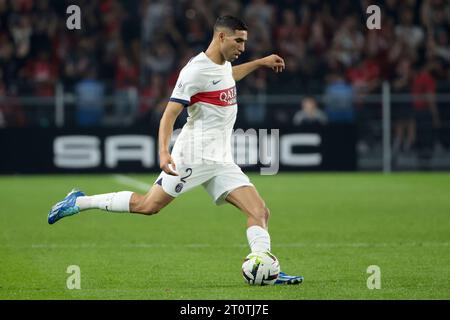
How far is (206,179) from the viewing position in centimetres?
934

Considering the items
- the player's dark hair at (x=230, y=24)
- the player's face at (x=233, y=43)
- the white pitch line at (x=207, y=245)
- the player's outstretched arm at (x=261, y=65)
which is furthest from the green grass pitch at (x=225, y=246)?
the player's dark hair at (x=230, y=24)

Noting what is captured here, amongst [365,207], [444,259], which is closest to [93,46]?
[365,207]

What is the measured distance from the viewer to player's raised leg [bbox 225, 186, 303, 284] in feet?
29.6

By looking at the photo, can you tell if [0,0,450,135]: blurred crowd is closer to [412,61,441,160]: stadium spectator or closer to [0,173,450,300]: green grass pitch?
[412,61,441,160]: stadium spectator

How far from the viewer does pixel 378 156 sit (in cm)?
2453

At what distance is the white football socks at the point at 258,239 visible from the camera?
902 centimetres

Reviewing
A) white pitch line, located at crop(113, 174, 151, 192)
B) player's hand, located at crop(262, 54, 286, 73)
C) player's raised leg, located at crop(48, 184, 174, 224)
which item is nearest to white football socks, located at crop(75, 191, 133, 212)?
player's raised leg, located at crop(48, 184, 174, 224)

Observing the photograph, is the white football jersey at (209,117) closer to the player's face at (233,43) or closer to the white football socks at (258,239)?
the player's face at (233,43)

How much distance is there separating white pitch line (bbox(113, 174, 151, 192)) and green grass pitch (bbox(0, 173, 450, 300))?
503 mm

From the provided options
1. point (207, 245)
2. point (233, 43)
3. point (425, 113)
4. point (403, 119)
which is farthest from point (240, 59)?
point (233, 43)

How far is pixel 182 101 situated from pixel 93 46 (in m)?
16.9
